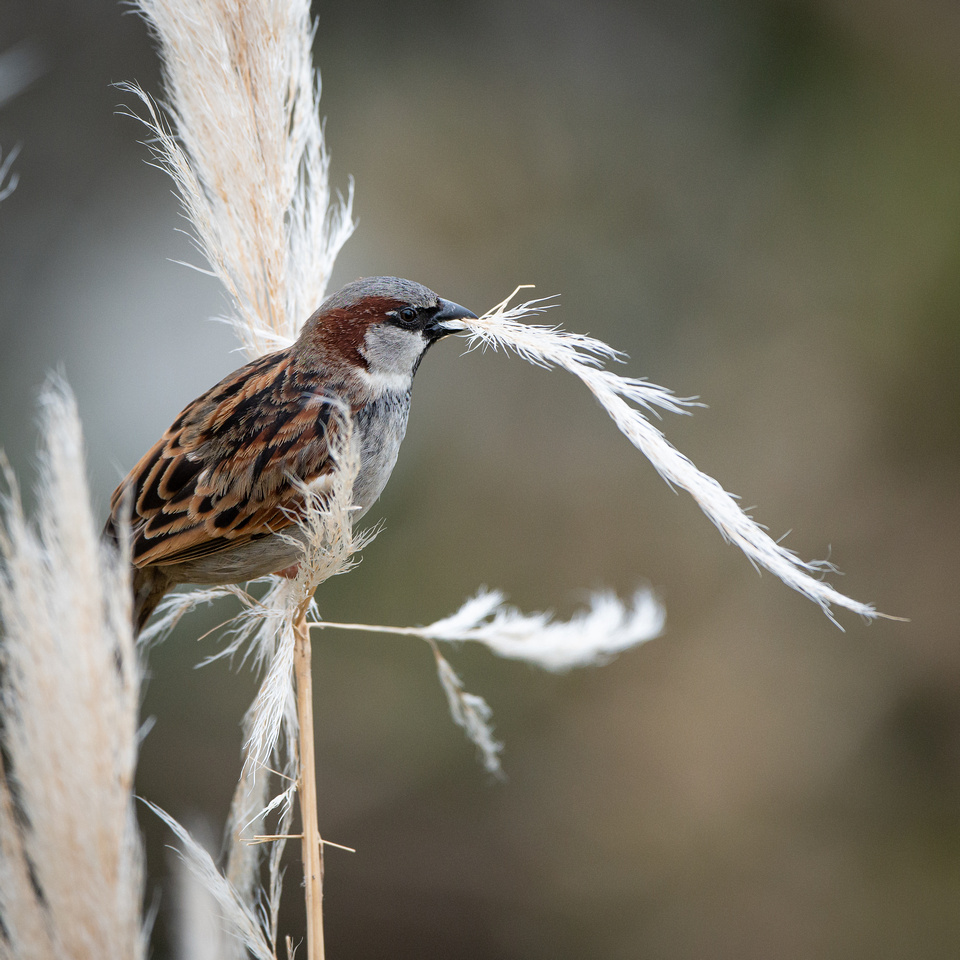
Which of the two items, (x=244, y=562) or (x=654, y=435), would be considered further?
(x=244, y=562)

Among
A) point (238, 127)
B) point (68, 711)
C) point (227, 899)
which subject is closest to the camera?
point (68, 711)

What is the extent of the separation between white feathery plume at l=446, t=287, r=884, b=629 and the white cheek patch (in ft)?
1.14

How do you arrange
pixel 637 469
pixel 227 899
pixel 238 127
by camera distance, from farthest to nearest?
1. pixel 637 469
2. pixel 238 127
3. pixel 227 899

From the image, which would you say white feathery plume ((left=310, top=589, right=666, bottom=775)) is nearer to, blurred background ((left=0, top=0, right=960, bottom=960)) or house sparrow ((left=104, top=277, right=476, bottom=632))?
house sparrow ((left=104, top=277, right=476, bottom=632))

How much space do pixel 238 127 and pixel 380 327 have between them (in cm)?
39

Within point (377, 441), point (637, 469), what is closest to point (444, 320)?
point (377, 441)

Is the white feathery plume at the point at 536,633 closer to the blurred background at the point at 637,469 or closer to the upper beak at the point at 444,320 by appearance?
the upper beak at the point at 444,320

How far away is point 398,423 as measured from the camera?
1451 millimetres

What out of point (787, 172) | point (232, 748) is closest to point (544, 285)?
point (787, 172)

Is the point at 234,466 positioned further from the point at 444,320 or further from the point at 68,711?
the point at 68,711

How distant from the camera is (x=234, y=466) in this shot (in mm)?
1370

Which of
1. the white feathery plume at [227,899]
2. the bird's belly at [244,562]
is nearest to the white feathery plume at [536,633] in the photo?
the bird's belly at [244,562]

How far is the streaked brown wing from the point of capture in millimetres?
1352

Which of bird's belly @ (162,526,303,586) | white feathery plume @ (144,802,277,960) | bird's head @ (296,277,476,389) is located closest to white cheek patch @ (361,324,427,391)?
bird's head @ (296,277,476,389)
